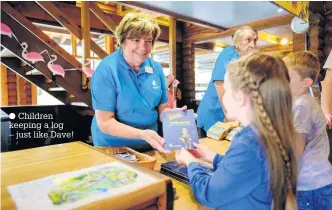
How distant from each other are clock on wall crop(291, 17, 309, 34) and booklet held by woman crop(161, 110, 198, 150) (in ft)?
9.67

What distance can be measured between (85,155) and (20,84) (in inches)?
273

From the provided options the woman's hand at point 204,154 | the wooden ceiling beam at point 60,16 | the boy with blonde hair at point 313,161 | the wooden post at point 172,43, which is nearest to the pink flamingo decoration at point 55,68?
the wooden ceiling beam at point 60,16

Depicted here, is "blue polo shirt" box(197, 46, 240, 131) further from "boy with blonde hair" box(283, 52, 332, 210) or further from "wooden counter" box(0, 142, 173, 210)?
"wooden counter" box(0, 142, 173, 210)

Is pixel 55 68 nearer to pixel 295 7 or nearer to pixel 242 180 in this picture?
pixel 295 7

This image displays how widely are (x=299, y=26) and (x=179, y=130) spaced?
121 inches

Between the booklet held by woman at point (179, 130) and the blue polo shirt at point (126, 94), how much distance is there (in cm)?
30

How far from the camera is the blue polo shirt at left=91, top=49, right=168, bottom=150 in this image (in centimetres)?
148

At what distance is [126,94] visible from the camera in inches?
60.1

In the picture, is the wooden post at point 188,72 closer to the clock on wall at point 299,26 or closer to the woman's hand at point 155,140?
the clock on wall at point 299,26

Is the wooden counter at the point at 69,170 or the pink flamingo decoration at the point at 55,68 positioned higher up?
the pink flamingo decoration at the point at 55,68

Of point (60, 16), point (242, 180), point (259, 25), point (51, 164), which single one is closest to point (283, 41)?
point (259, 25)

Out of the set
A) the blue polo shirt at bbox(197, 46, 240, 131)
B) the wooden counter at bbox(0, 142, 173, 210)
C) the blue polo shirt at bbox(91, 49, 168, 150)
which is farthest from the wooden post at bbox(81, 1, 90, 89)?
the wooden counter at bbox(0, 142, 173, 210)

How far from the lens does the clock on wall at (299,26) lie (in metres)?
3.53

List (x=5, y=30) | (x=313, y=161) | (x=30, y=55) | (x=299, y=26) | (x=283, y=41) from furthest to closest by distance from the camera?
(x=283, y=41) < (x=299, y=26) < (x=30, y=55) < (x=5, y=30) < (x=313, y=161)
